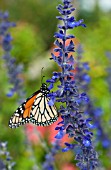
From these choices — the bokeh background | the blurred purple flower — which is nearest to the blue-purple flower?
the blurred purple flower

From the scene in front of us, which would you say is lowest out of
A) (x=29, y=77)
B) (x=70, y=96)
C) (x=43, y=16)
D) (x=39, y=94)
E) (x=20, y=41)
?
(x=70, y=96)

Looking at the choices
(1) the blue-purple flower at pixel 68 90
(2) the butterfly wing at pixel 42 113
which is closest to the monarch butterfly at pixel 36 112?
(2) the butterfly wing at pixel 42 113

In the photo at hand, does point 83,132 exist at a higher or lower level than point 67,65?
lower

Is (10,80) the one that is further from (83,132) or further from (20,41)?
(20,41)

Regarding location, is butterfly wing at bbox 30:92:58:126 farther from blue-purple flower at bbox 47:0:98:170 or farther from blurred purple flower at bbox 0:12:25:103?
blue-purple flower at bbox 47:0:98:170

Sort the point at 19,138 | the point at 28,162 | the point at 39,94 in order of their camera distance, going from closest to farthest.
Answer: the point at 39,94 < the point at 28,162 < the point at 19,138

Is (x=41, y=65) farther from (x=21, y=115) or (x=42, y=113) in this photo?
(x=21, y=115)

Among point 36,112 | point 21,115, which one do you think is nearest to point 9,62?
point 36,112

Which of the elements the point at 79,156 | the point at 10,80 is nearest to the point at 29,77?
the point at 10,80
